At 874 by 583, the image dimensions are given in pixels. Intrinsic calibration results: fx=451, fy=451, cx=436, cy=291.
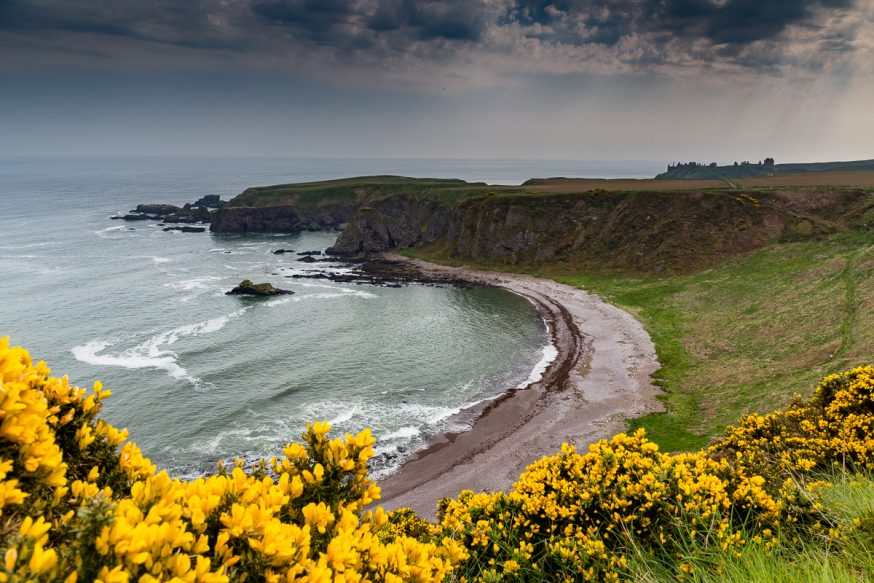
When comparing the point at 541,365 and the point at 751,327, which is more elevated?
the point at 751,327

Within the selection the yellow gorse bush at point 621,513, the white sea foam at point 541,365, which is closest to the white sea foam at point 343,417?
the white sea foam at point 541,365

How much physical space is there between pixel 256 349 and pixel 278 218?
116 m

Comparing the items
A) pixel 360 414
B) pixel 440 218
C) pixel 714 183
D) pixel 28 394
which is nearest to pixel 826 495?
Result: pixel 28 394

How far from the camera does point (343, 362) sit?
54.6m

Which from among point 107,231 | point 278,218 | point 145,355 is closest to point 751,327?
point 145,355

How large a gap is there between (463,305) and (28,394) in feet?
243

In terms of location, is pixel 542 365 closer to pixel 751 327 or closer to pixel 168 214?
pixel 751 327

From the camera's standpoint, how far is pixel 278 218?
162500mm

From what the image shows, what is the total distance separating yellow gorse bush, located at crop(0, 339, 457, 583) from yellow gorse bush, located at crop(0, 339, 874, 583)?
0.01 m

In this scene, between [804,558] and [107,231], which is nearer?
[804,558]

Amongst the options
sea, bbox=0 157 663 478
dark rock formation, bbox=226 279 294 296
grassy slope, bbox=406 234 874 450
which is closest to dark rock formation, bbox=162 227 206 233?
sea, bbox=0 157 663 478

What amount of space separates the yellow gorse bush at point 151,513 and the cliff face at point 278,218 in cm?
16290

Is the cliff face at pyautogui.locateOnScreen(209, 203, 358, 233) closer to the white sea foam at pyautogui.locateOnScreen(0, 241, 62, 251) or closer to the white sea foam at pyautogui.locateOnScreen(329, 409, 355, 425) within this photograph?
the white sea foam at pyautogui.locateOnScreen(0, 241, 62, 251)

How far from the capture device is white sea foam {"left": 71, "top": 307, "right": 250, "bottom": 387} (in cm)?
5034
